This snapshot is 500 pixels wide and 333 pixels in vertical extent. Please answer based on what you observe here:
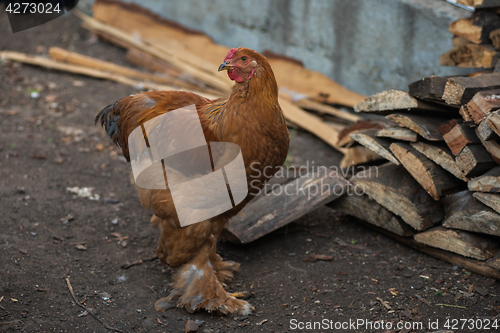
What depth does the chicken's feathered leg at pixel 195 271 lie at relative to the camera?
3473mm

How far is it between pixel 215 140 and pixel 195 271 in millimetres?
1186

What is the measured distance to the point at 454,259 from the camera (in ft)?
12.3

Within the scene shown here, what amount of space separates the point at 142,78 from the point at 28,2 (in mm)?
4480

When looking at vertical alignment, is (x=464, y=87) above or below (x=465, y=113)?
above

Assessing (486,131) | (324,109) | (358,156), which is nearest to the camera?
(486,131)

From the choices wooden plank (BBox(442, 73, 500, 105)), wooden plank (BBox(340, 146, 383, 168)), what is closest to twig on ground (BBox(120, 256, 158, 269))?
wooden plank (BBox(340, 146, 383, 168))

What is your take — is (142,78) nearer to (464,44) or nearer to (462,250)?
(464,44)

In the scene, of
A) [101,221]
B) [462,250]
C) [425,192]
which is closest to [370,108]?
[425,192]

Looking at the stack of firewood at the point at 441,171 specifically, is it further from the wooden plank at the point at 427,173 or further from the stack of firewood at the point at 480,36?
the stack of firewood at the point at 480,36

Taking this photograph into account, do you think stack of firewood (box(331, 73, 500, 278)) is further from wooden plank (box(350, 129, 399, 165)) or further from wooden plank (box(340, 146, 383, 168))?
wooden plank (box(340, 146, 383, 168))

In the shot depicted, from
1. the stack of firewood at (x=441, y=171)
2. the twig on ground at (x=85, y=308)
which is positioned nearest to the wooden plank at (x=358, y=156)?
the stack of firewood at (x=441, y=171)

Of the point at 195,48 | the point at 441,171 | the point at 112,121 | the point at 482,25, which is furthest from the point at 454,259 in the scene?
the point at 195,48

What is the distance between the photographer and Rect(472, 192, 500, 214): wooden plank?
127 inches

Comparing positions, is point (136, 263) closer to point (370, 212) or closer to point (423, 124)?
point (370, 212)
